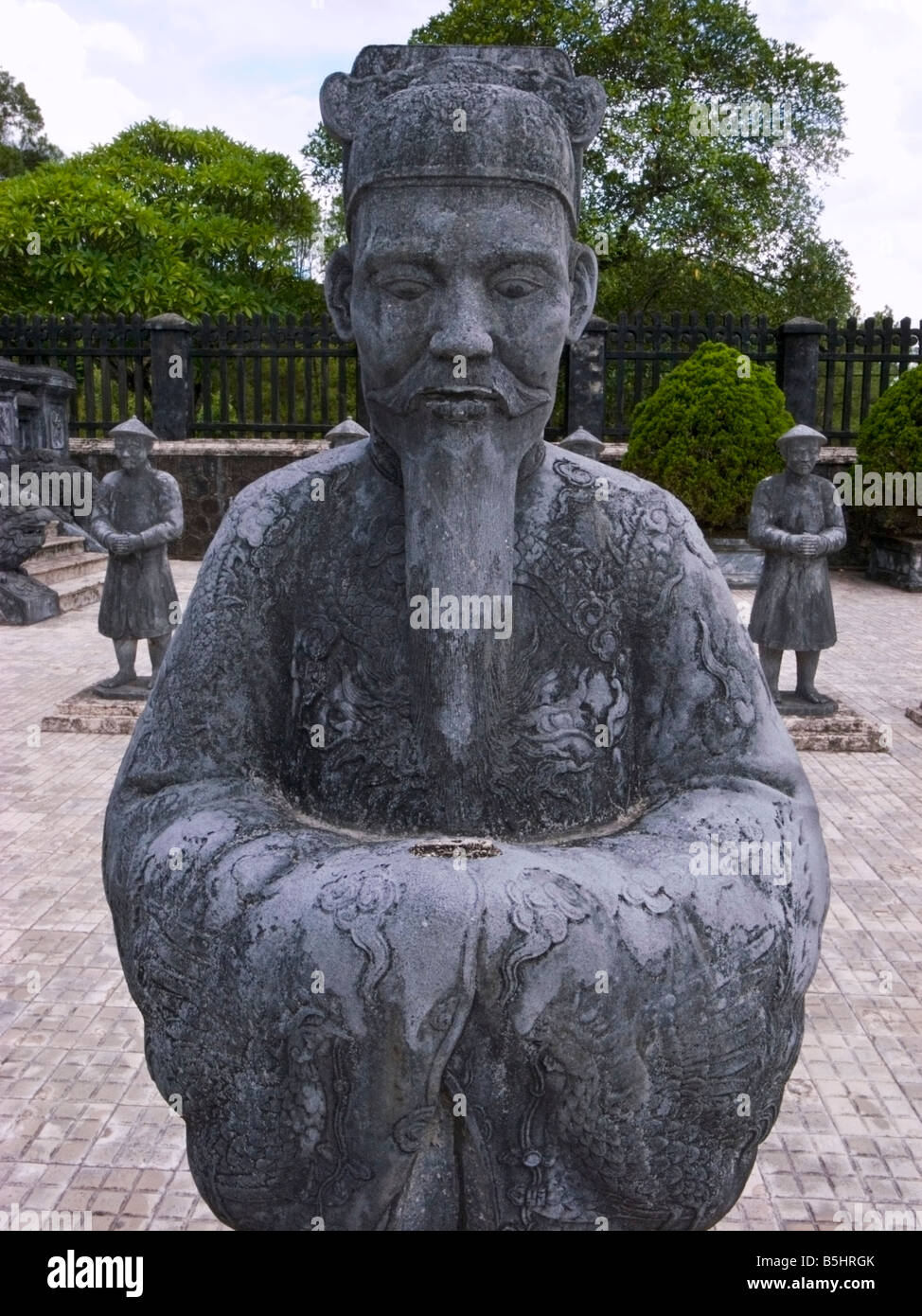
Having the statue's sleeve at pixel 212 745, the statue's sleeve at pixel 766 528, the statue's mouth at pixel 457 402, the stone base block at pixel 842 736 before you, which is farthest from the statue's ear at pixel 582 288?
the statue's sleeve at pixel 766 528

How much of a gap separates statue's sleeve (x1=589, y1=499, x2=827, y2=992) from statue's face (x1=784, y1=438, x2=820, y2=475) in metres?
6.18

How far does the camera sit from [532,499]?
198 centimetres

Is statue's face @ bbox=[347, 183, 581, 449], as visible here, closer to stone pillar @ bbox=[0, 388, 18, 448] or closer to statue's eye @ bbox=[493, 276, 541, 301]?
statue's eye @ bbox=[493, 276, 541, 301]

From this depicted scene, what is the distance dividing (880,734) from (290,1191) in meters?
6.69

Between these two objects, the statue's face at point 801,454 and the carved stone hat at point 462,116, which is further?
the statue's face at point 801,454

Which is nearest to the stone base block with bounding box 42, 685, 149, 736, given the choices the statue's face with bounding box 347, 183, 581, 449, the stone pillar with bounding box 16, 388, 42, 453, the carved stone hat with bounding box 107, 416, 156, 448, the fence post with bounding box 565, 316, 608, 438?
the carved stone hat with bounding box 107, 416, 156, 448

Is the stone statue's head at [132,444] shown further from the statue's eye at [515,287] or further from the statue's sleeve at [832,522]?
the statue's eye at [515,287]

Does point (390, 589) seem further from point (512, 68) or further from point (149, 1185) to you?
point (149, 1185)

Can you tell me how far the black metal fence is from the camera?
51.9 feet

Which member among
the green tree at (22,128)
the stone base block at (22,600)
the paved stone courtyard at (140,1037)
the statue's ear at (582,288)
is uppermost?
the green tree at (22,128)

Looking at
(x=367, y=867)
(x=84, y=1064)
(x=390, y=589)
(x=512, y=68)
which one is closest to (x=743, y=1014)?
(x=367, y=867)

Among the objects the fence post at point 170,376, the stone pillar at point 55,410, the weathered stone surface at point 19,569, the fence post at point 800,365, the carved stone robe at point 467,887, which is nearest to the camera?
the carved stone robe at point 467,887

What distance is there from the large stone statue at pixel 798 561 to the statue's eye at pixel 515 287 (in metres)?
6.45

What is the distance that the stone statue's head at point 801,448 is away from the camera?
25.7 ft
